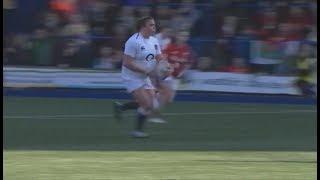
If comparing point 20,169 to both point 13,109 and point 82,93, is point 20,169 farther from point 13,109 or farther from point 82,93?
point 82,93

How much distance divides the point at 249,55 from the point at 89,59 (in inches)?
129

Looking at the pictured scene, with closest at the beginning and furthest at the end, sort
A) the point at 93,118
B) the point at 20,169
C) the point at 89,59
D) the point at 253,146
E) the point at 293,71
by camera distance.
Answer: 1. the point at 20,169
2. the point at 253,146
3. the point at 93,118
4. the point at 293,71
5. the point at 89,59

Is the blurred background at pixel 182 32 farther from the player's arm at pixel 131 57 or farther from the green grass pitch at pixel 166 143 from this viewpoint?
the player's arm at pixel 131 57

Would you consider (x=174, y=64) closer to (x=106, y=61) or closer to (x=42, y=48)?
(x=106, y=61)

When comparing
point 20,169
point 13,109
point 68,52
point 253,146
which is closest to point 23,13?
point 68,52

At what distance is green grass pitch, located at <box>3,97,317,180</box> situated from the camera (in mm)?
9062

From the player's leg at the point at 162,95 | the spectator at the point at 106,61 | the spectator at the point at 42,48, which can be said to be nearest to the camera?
the player's leg at the point at 162,95

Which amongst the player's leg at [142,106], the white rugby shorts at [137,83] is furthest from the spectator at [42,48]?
the player's leg at [142,106]

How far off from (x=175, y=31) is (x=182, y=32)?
0.15 m

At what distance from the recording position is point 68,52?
62.6 ft

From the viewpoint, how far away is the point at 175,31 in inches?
720

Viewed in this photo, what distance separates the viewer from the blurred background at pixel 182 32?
18078 millimetres

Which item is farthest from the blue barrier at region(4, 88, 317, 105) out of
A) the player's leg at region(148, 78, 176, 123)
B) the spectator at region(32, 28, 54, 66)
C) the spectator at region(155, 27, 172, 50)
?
the player's leg at region(148, 78, 176, 123)

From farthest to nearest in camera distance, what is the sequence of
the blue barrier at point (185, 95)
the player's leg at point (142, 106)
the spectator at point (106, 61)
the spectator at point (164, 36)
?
the spectator at point (106, 61) < the blue barrier at point (185, 95) < the spectator at point (164, 36) < the player's leg at point (142, 106)
